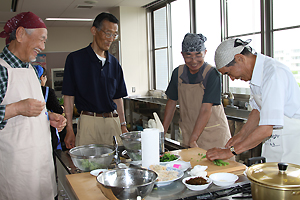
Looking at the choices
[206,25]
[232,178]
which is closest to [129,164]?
[232,178]

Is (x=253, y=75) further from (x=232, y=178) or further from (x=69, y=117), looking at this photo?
(x=69, y=117)

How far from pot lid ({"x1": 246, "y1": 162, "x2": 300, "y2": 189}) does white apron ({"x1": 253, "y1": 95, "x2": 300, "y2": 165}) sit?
0.75m

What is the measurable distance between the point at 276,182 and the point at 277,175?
0.18 feet

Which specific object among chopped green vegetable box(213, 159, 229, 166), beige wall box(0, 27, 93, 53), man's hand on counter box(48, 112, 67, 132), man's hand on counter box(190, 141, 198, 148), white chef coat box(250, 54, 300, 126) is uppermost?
beige wall box(0, 27, 93, 53)

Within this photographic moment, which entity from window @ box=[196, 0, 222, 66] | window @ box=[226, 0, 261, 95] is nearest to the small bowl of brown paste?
window @ box=[226, 0, 261, 95]

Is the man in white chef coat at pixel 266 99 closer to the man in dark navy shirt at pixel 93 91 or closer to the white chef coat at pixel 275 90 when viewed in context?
the white chef coat at pixel 275 90

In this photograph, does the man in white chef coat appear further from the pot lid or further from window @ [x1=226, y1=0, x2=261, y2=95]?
window @ [x1=226, y1=0, x2=261, y2=95]

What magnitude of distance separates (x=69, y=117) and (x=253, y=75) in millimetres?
1505

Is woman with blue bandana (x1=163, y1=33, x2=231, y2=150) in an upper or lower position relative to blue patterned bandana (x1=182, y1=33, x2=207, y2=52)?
lower

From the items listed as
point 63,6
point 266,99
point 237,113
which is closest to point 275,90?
point 266,99

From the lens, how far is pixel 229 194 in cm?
124

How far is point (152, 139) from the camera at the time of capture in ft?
4.97

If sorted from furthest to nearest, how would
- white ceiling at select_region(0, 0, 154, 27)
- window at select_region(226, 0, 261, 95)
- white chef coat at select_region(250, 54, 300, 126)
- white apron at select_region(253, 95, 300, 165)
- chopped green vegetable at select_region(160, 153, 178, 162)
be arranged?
1. white ceiling at select_region(0, 0, 154, 27)
2. window at select_region(226, 0, 261, 95)
3. white apron at select_region(253, 95, 300, 165)
4. chopped green vegetable at select_region(160, 153, 178, 162)
5. white chef coat at select_region(250, 54, 300, 126)

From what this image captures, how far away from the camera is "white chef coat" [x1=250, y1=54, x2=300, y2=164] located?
4.91 ft
